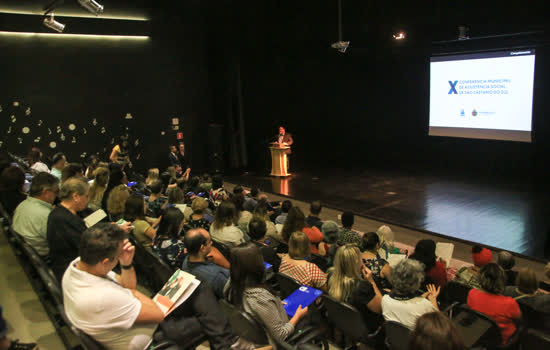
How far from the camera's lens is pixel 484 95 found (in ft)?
29.3

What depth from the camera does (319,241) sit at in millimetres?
4488

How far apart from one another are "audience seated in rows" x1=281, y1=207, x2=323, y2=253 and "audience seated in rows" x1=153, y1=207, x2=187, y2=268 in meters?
1.31

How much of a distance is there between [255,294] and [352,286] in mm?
864

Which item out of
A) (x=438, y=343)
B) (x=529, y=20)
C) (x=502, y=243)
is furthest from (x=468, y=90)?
(x=438, y=343)

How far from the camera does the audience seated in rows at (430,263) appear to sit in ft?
11.3

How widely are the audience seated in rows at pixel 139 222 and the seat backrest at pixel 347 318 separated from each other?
5.85ft

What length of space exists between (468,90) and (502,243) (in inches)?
189

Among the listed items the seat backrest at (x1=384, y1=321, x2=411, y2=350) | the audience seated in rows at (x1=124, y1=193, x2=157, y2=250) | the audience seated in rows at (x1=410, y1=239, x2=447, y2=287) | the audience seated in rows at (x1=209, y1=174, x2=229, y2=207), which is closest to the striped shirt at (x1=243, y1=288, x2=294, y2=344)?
the seat backrest at (x1=384, y1=321, x2=411, y2=350)

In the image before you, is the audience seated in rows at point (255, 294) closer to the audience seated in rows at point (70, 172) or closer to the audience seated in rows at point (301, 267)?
the audience seated in rows at point (301, 267)

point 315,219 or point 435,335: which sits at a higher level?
point 435,335

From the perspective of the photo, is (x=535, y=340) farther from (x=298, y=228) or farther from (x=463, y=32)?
(x=463, y=32)

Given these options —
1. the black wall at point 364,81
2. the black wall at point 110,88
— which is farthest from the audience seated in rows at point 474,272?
the black wall at point 110,88

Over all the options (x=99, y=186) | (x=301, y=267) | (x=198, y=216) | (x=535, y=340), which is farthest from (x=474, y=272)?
(x=99, y=186)

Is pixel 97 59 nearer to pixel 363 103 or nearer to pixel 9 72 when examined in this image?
pixel 9 72
